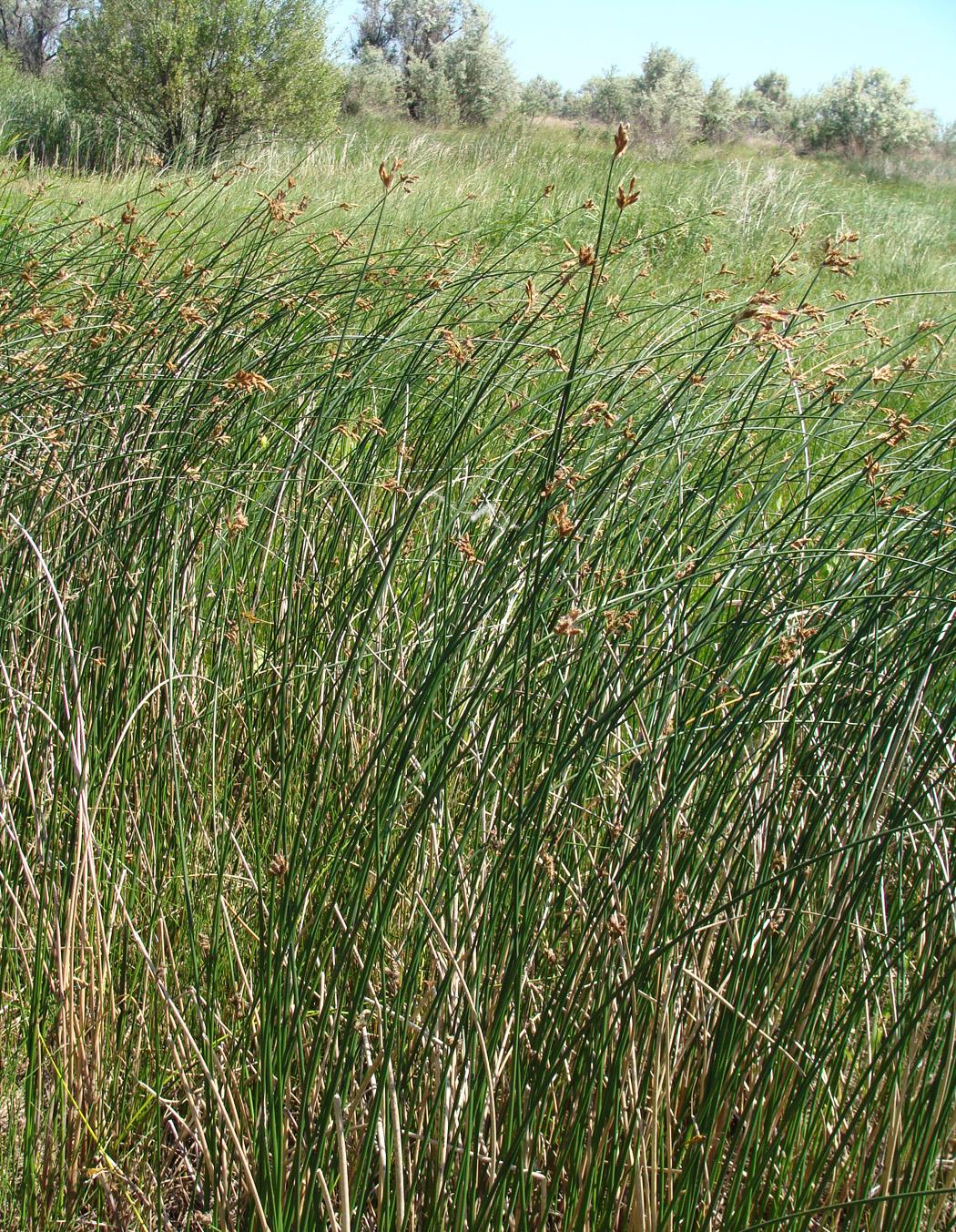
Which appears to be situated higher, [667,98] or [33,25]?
[33,25]

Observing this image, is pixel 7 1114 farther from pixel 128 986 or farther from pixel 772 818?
pixel 772 818

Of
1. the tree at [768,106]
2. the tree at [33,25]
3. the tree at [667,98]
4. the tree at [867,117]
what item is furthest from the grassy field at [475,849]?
the tree at [33,25]

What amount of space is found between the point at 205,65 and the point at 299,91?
49.8 inches

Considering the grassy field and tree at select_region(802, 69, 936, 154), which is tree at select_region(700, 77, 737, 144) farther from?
the grassy field

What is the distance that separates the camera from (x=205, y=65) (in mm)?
12391

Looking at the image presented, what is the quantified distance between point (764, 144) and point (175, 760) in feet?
58.0

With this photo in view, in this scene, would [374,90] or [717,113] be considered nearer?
[374,90]

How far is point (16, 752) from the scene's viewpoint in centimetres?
179

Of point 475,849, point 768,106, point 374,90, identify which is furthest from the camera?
point 768,106

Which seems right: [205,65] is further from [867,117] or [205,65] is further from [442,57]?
[867,117]

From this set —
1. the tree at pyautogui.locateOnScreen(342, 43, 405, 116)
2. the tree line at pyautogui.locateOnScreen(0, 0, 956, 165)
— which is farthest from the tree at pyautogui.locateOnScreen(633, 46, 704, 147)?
the tree at pyautogui.locateOnScreen(342, 43, 405, 116)

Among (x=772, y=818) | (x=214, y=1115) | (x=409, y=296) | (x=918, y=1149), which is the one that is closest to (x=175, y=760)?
(x=214, y=1115)

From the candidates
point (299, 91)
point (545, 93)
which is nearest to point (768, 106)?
point (545, 93)

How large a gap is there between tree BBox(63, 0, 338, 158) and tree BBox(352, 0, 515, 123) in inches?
93.5
